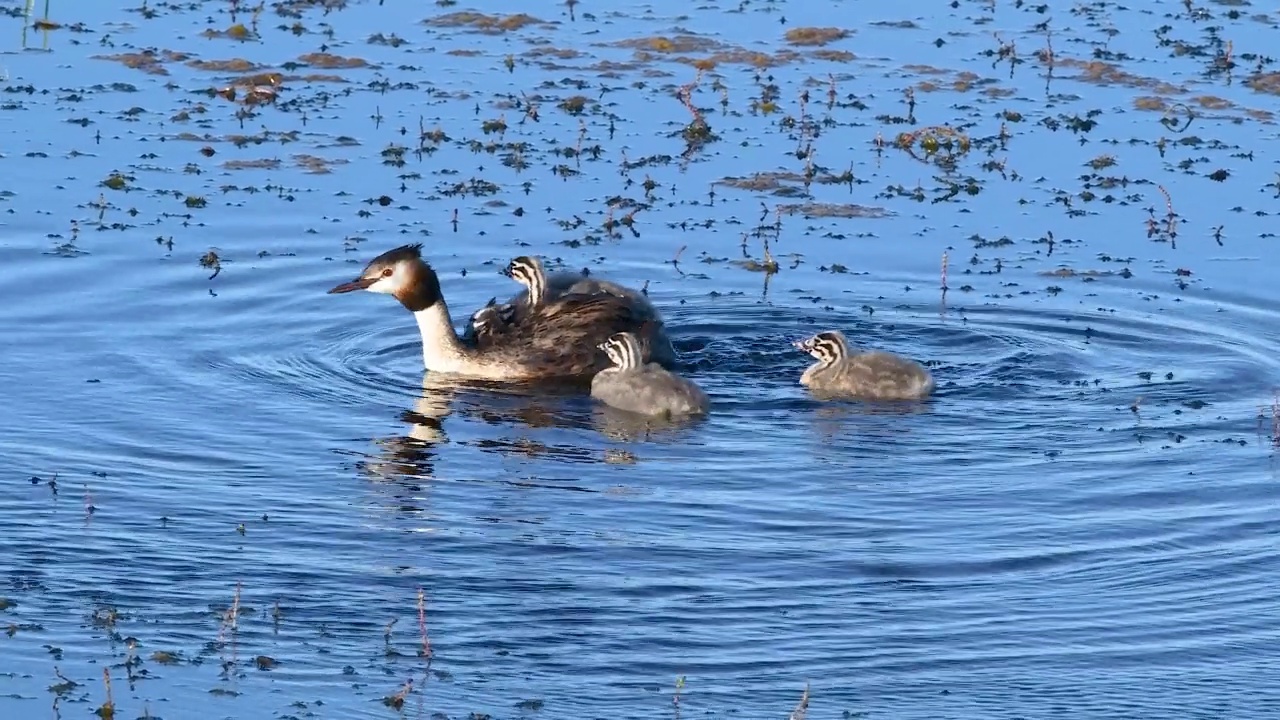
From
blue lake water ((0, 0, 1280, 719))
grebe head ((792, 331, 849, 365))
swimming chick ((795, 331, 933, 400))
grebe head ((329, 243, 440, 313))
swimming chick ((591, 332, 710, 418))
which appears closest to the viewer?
blue lake water ((0, 0, 1280, 719))

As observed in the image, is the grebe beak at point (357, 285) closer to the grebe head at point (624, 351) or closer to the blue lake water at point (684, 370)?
the blue lake water at point (684, 370)

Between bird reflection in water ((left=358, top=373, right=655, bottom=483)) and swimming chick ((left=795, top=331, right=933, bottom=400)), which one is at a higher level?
swimming chick ((left=795, top=331, right=933, bottom=400))

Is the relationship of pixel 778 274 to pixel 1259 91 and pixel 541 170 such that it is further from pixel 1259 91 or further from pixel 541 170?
pixel 1259 91

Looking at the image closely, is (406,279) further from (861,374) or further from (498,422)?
(861,374)

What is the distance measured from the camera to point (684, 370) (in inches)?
560

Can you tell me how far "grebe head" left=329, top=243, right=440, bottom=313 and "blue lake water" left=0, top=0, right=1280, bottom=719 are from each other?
0.41 meters

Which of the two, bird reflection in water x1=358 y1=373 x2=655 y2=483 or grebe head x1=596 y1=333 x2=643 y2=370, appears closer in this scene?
bird reflection in water x1=358 y1=373 x2=655 y2=483

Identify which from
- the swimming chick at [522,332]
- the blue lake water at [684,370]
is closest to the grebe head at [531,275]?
the swimming chick at [522,332]

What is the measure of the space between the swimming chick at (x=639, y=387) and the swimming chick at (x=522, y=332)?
0.46 m

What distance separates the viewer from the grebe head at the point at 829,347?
13516 mm

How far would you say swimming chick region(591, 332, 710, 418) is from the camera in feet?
42.7

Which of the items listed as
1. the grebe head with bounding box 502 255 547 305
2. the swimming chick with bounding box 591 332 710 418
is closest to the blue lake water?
the swimming chick with bounding box 591 332 710 418

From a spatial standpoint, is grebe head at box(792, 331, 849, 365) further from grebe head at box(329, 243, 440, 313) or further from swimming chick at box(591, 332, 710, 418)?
grebe head at box(329, 243, 440, 313)

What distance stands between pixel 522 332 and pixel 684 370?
1053mm
